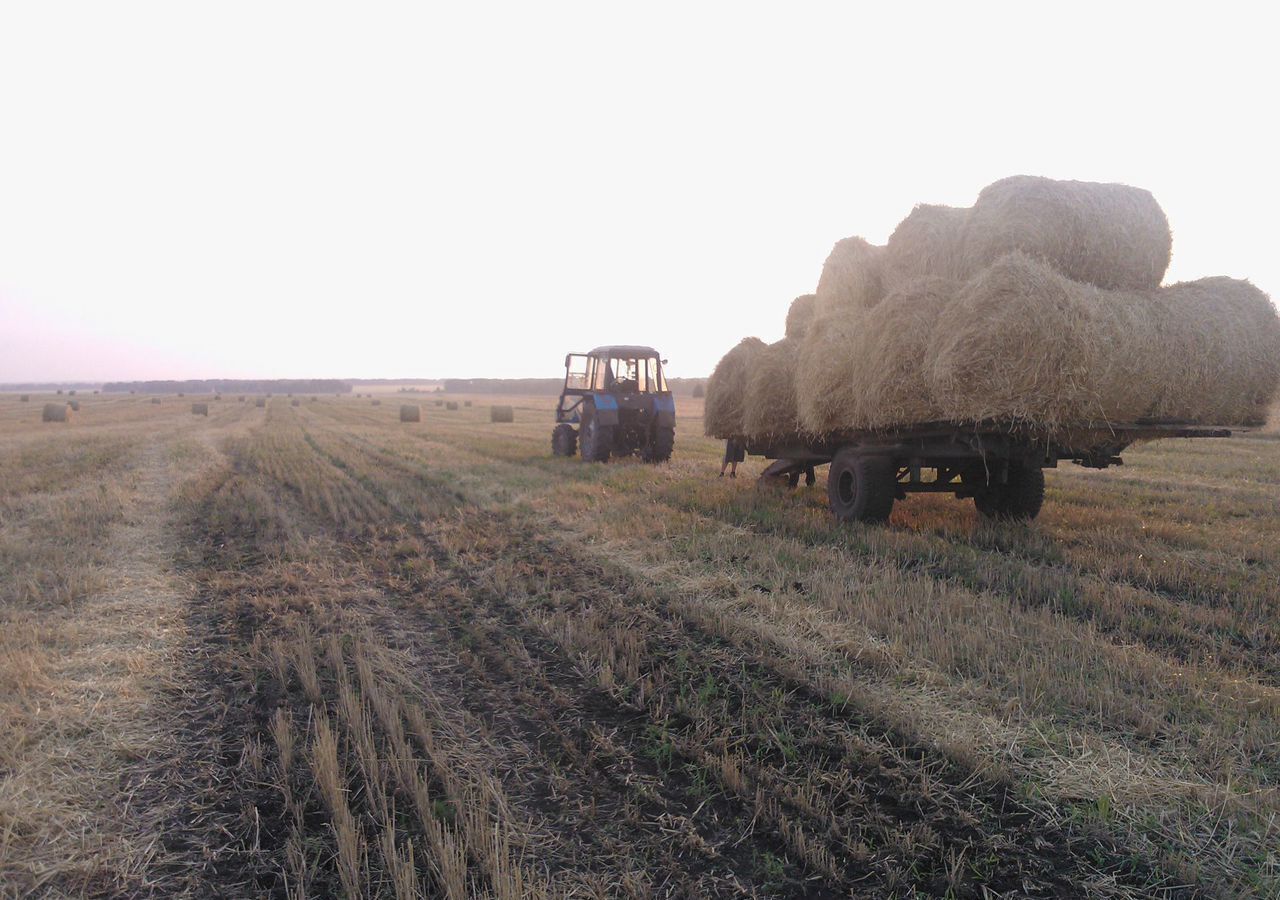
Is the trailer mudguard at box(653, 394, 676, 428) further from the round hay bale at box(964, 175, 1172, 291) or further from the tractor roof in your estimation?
the round hay bale at box(964, 175, 1172, 291)

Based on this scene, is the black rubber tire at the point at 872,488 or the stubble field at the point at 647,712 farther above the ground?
the black rubber tire at the point at 872,488

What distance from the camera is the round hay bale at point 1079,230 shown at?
22.0ft

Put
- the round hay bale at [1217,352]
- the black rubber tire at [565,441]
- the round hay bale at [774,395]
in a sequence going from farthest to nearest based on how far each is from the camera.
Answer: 1. the black rubber tire at [565,441]
2. the round hay bale at [774,395]
3. the round hay bale at [1217,352]

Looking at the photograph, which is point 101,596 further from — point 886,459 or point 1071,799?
point 886,459

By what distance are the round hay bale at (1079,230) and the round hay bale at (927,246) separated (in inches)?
9.5

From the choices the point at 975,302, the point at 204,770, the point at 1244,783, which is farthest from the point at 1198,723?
the point at 204,770

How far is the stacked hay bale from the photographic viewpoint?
18.8ft

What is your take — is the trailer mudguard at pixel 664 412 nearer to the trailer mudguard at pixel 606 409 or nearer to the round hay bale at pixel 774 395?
the trailer mudguard at pixel 606 409

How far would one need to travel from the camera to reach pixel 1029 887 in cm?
245

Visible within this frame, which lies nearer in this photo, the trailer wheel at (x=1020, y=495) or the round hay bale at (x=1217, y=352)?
the round hay bale at (x=1217, y=352)

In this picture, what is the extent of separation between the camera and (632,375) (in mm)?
14227

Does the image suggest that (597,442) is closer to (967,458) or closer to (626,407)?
(626,407)

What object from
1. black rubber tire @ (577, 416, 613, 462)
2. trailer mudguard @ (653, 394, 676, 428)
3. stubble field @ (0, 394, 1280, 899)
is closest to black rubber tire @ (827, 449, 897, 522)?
stubble field @ (0, 394, 1280, 899)

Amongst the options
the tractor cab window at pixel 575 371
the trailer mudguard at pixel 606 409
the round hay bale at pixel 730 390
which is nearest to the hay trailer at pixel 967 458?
the round hay bale at pixel 730 390
